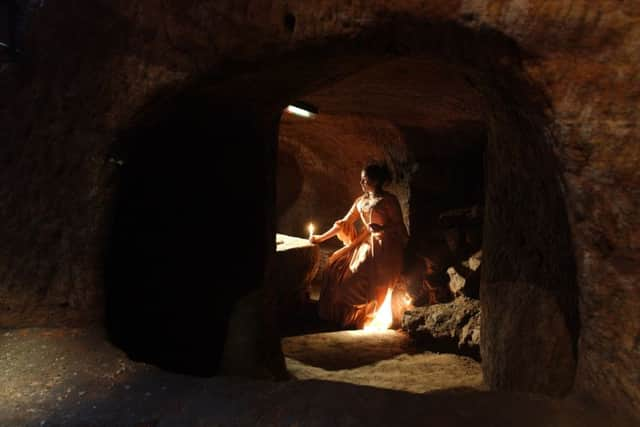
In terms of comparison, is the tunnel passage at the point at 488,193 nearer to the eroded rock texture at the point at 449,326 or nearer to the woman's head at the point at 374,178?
the eroded rock texture at the point at 449,326

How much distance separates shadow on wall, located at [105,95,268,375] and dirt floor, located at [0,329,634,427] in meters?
0.49

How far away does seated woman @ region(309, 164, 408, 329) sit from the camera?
6.12 meters

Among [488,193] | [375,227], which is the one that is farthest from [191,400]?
[375,227]

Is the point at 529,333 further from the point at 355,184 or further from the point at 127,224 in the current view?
the point at 355,184

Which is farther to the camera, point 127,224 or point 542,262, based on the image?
point 127,224

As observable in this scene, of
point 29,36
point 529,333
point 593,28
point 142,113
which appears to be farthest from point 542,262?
point 29,36

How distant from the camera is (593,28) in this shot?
1599 mm

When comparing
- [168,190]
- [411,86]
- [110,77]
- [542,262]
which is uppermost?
[411,86]

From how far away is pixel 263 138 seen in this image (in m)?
3.46

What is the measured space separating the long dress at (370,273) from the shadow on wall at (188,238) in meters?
2.85

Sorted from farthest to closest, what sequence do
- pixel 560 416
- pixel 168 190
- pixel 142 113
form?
pixel 168 190 < pixel 142 113 < pixel 560 416

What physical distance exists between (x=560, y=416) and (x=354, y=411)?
0.67 meters

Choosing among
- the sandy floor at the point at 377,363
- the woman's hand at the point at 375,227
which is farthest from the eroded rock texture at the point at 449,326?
the woman's hand at the point at 375,227

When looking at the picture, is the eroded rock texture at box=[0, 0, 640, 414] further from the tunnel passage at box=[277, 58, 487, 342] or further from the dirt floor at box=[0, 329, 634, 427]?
the tunnel passage at box=[277, 58, 487, 342]
